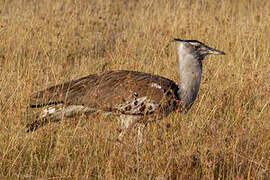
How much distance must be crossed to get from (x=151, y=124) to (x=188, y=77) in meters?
0.60

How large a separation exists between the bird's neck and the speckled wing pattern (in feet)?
0.29

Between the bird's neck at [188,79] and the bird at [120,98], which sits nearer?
the bird at [120,98]

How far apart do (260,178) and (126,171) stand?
1047mm

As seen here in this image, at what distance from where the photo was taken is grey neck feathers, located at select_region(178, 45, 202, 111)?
15.2 feet

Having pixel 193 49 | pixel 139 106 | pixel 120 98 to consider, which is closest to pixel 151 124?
pixel 139 106

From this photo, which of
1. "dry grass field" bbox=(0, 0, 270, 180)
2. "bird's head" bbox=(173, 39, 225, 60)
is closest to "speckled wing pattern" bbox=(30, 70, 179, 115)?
"dry grass field" bbox=(0, 0, 270, 180)

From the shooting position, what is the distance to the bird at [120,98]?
446 centimetres

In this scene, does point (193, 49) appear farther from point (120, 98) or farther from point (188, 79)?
point (120, 98)

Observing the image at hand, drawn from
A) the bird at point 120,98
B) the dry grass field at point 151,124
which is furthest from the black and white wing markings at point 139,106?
the dry grass field at point 151,124

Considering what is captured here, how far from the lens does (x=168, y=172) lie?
373 cm

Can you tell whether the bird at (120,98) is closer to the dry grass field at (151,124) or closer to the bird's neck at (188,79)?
the bird's neck at (188,79)

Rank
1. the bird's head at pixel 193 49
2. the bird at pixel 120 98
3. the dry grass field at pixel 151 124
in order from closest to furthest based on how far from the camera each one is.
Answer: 1. the dry grass field at pixel 151 124
2. the bird at pixel 120 98
3. the bird's head at pixel 193 49

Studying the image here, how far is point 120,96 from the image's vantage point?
4.43 m

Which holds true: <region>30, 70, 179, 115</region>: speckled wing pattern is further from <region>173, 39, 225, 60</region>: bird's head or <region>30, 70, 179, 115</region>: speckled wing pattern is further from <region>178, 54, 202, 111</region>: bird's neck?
<region>173, 39, 225, 60</region>: bird's head
